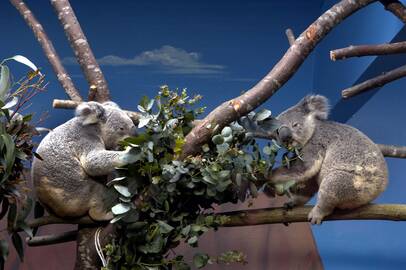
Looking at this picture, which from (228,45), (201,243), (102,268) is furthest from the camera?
(228,45)

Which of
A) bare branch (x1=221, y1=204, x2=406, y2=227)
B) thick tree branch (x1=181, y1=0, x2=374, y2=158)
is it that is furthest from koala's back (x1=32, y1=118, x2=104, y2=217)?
bare branch (x1=221, y1=204, x2=406, y2=227)

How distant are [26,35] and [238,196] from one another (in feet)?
Result: 7.58

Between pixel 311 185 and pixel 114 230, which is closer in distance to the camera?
pixel 114 230

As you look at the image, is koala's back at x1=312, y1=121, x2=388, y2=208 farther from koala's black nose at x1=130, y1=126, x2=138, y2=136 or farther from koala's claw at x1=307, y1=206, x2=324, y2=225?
koala's black nose at x1=130, y1=126, x2=138, y2=136

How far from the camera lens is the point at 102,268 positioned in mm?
3209

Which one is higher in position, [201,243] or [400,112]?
[400,112]

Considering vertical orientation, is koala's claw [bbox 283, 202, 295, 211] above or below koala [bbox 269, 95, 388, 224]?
below

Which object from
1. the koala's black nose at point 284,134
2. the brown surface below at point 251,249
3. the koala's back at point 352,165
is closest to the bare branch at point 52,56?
the brown surface below at point 251,249

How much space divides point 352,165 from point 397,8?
3.31 feet

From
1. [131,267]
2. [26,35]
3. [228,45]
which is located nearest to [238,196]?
[131,267]

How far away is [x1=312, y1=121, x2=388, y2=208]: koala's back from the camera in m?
3.49

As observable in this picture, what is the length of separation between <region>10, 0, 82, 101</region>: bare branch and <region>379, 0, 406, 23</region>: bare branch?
1936mm

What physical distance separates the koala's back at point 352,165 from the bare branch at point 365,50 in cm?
45

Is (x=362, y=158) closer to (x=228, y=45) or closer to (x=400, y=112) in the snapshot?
(x=400, y=112)
